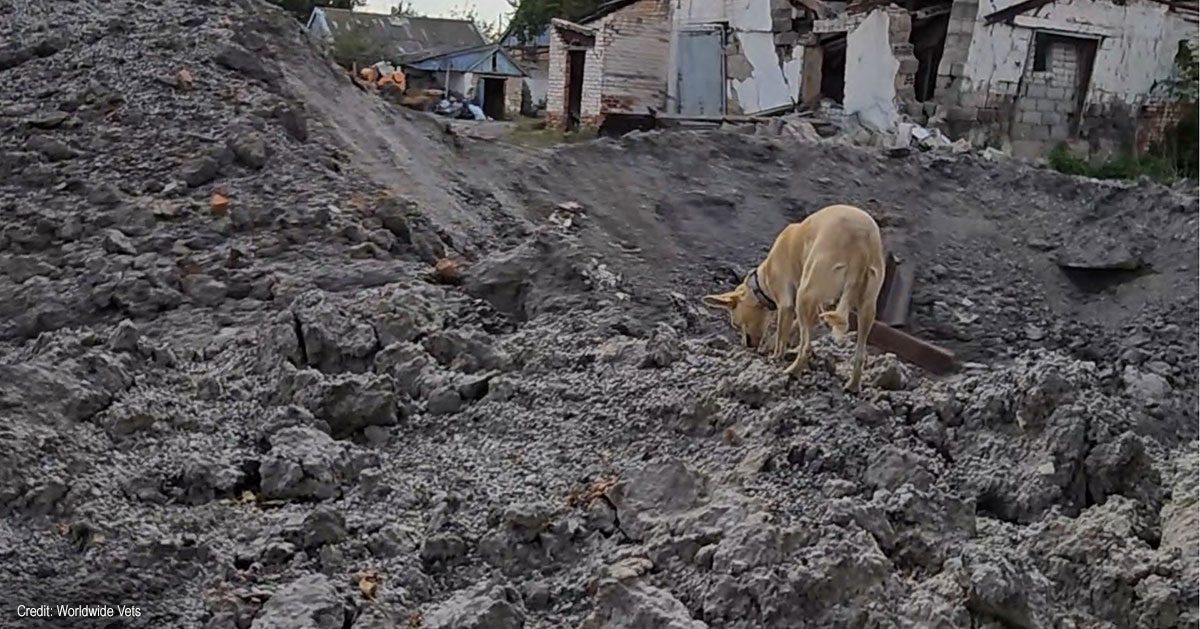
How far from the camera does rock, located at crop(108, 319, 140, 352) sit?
643cm

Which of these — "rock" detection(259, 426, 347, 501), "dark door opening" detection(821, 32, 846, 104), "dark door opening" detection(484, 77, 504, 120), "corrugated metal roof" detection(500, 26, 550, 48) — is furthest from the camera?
"corrugated metal roof" detection(500, 26, 550, 48)

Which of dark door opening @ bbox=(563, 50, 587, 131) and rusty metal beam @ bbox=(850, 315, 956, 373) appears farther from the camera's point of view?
dark door opening @ bbox=(563, 50, 587, 131)

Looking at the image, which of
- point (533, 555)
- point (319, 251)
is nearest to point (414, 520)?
point (533, 555)

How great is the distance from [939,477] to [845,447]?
0.35 metres

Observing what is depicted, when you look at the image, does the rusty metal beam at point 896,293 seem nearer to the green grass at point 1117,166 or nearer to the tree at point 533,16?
the green grass at point 1117,166

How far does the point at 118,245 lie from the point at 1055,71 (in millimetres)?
13952

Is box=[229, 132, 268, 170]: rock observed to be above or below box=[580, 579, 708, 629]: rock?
above

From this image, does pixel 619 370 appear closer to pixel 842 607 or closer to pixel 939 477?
pixel 939 477

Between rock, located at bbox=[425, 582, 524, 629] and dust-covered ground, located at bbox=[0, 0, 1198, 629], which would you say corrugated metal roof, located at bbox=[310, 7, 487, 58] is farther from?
rock, located at bbox=[425, 582, 524, 629]

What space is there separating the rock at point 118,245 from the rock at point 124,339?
1.59 meters

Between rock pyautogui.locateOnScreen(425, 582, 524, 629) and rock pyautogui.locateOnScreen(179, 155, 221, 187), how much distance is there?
5.51 metres

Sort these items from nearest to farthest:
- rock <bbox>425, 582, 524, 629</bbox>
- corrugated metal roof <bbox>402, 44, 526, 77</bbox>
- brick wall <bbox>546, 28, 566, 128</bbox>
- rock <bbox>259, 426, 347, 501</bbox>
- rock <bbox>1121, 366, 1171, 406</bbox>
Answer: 1. rock <bbox>425, 582, 524, 629</bbox>
2. rock <bbox>259, 426, 347, 501</bbox>
3. rock <bbox>1121, 366, 1171, 406</bbox>
4. brick wall <bbox>546, 28, 566, 128</bbox>
5. corrugated metal roof <bbox>402, 44, 526, 77</bbox>

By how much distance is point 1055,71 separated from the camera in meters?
18.4

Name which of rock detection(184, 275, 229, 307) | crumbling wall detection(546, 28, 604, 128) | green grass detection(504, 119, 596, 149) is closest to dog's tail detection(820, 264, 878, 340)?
rock detection(184, 275, 229, 307)
